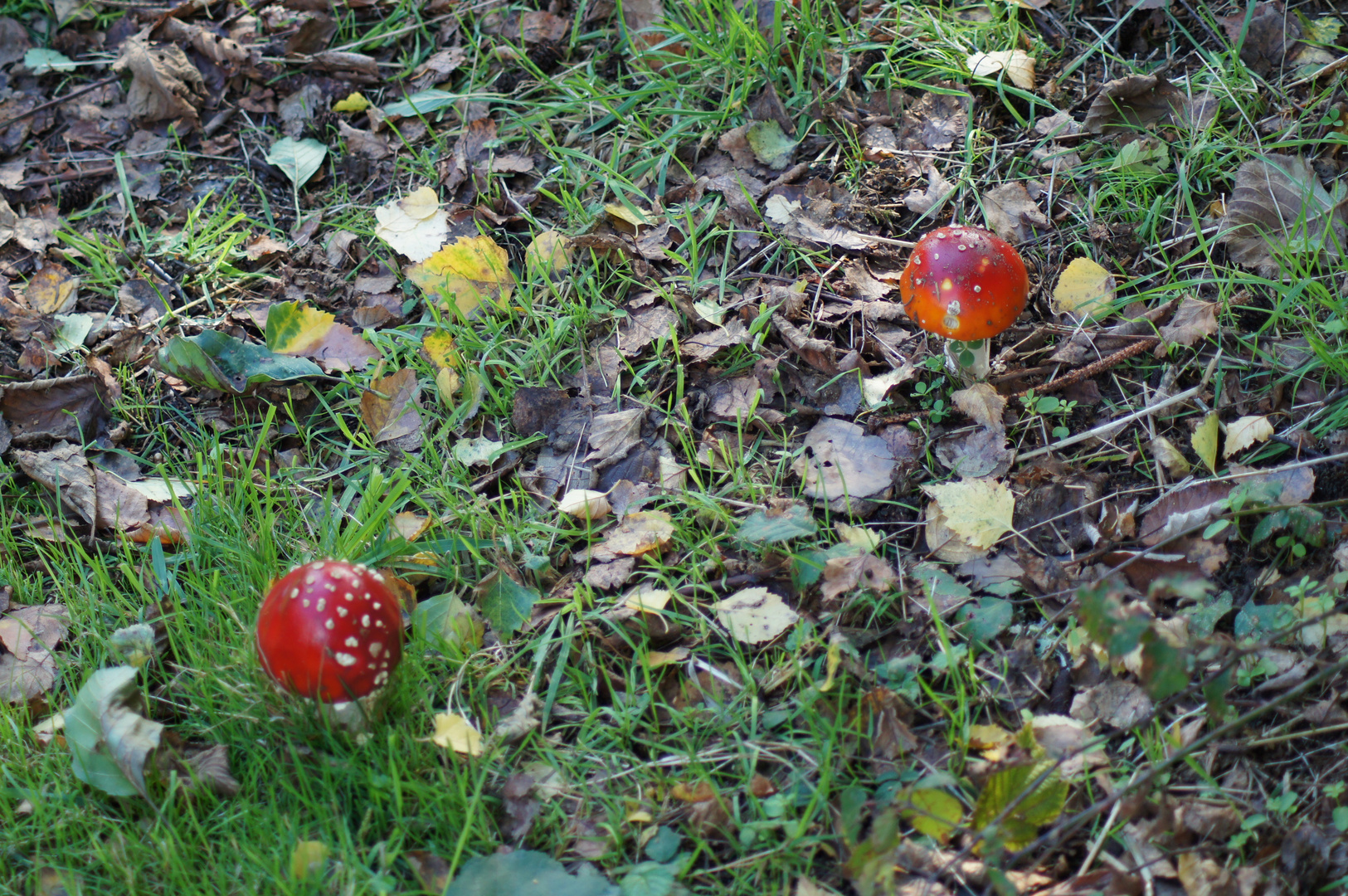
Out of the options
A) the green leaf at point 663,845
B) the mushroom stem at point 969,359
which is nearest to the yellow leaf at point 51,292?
the green leaf at point 663,845

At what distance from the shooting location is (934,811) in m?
1.94

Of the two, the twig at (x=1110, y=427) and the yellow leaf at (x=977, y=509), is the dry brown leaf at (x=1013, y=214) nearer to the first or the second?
the twig at (x=1110, y=427)

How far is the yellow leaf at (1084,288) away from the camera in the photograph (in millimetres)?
2844

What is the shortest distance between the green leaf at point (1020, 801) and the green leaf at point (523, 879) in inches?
31.0

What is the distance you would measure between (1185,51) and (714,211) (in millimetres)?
1742

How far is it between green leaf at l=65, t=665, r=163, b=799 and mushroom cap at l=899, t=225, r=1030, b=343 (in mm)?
2125

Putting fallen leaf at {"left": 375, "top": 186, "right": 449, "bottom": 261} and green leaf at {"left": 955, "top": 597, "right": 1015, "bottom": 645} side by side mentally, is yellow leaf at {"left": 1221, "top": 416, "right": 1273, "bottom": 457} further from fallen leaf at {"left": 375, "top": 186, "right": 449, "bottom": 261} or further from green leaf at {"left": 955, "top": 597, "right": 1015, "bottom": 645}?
fallen leaf at {"left": 375, "top": 186, "right": 449, "bottom": 261}

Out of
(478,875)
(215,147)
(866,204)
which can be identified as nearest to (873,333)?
(866,204)

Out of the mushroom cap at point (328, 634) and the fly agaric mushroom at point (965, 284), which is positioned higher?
the fly agaric mushroom at point (965, 284)

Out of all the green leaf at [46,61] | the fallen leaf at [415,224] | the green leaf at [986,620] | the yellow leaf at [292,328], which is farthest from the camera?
the green leaf at [46,61]

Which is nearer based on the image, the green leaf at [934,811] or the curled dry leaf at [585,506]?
the green leaf at [934,811]

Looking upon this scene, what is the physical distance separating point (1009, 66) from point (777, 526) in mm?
1975

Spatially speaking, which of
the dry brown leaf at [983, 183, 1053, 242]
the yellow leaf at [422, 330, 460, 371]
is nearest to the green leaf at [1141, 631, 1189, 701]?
the dry brown leaf at [983, 183, 1053, 242]

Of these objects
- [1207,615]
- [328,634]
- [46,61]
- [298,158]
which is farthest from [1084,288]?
[46,61]
